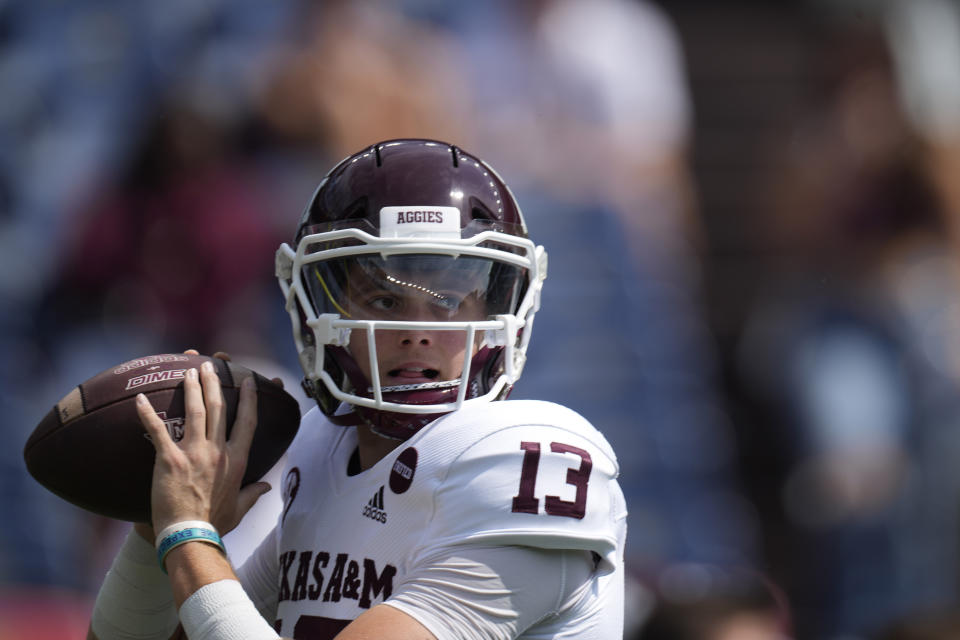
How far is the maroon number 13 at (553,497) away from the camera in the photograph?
171cm

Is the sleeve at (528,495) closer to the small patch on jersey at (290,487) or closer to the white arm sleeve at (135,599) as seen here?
the small patch on jersey at (290,487)

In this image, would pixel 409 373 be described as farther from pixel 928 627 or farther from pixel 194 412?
pixel 928 627

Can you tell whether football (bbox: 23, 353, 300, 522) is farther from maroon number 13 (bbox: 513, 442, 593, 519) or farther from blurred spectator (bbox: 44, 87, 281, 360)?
blurred spectator (bbox: 44, 87, 281, 360)

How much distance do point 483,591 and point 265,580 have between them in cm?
59

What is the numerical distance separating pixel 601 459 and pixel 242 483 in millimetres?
562

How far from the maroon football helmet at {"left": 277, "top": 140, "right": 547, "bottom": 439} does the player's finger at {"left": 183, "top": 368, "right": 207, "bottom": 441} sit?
0.21 metres

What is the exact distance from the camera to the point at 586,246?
525 cm


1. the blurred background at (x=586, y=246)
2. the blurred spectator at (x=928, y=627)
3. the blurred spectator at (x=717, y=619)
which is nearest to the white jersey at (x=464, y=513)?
the blurred spectator at (x=928, y=627)

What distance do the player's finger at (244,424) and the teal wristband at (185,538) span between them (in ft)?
0.47

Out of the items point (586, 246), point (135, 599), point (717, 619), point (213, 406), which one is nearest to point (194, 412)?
point (213, 406)

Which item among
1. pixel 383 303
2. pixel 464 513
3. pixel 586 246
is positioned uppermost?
pixel 586 246

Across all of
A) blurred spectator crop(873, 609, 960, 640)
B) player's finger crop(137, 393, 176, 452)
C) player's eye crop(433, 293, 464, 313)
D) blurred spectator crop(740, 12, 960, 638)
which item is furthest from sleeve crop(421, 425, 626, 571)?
blurred spectator crop(740, 12, 960, 638)

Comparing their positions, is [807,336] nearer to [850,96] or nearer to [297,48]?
[850,96]

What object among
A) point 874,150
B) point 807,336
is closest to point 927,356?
point 807,336
